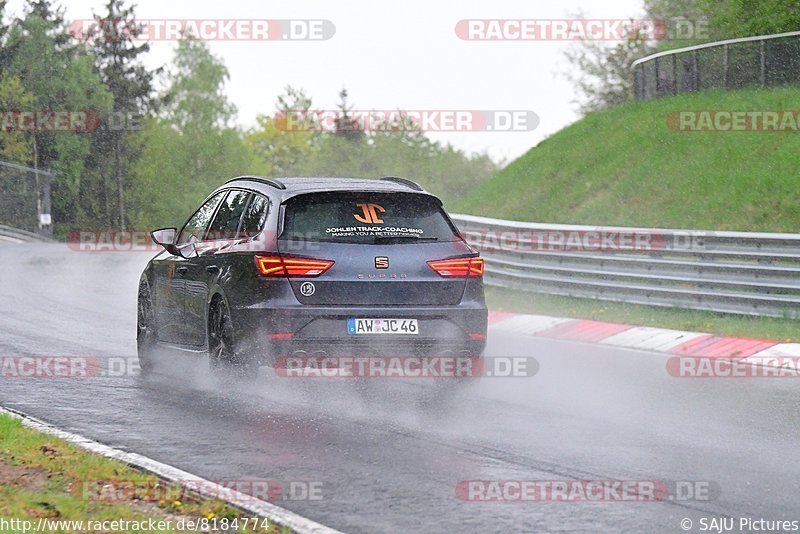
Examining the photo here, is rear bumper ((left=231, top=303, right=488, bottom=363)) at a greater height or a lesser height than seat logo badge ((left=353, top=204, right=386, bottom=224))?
lesser

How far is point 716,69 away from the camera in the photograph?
2844 centimetres

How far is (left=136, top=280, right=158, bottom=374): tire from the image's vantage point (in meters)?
11.9

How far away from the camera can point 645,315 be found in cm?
1603

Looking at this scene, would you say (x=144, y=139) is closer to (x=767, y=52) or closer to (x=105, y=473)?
(x=767, y=52)

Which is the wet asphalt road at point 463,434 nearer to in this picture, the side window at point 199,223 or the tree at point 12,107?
the side window at point 199,223

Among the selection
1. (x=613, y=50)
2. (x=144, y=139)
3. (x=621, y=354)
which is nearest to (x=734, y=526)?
(x=621, y=354)

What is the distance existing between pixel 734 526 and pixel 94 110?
8813 centimetres

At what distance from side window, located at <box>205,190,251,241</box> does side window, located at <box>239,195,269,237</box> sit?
0.16 metres
